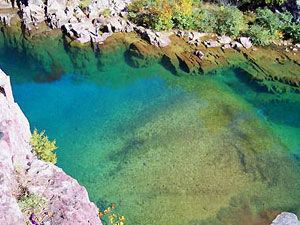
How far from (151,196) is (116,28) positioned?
606 inches

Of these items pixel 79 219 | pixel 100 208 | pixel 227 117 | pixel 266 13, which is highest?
pixel 266 13

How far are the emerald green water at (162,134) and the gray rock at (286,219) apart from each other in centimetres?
43

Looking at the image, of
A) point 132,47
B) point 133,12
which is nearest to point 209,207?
point 132,47

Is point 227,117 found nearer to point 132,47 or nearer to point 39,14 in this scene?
point 132,47

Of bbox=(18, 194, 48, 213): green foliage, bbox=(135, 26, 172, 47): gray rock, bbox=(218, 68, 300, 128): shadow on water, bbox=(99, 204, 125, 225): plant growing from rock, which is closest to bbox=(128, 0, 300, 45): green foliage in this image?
bbox=(135, 26, 172, 47): gray rock

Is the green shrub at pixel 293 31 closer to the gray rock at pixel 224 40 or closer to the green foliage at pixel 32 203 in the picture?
the gray rock at pixel 224 40

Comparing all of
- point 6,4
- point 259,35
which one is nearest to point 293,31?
point 259,35

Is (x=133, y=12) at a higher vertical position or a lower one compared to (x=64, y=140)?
higher

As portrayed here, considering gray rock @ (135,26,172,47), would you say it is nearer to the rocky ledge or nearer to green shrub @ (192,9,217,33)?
green shrub @ (192,9,217,33)

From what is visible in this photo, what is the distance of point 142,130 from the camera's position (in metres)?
20.7

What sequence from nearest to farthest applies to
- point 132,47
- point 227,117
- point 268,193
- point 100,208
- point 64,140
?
1. point 100,208
2. point 268,193
3. point 64,140
4. point 227,117
5. point 132,47

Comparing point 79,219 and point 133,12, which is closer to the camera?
point 79,219

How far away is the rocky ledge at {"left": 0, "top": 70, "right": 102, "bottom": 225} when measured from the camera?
1048 cm

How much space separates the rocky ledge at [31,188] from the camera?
413 inches
